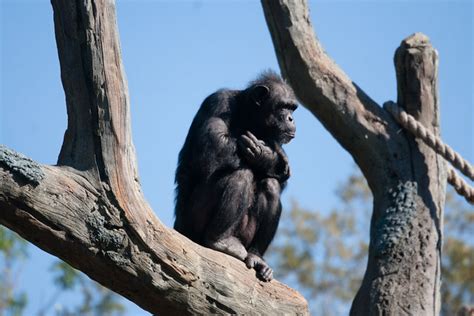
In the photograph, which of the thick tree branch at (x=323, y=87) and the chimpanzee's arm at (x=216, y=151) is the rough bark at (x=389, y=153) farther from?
the chimpanzee's arm at (x=216, y=151)

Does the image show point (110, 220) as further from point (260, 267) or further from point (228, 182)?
point (228, 182)

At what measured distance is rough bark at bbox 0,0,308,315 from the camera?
564 centimetres

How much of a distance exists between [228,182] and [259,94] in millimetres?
1650

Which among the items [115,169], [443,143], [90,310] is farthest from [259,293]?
[90,310]

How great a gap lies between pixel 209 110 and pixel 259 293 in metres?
2.55

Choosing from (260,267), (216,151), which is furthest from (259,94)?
(260,267)

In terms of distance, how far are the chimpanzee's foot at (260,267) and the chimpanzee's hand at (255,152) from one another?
1.12 meters

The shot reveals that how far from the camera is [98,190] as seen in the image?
589cm

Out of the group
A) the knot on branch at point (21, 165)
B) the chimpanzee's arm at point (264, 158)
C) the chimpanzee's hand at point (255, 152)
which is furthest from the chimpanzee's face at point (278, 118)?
the knot on branch at point (21, 165)

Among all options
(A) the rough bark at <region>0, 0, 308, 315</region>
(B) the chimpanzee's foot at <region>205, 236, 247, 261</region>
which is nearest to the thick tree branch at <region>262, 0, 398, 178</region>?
(B) the chimpanzee's foot at <region>205, 236, 247, 261</region>

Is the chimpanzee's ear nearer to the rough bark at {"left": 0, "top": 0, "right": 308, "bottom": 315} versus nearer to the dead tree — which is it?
the dead tree

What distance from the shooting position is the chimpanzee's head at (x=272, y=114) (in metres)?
9.39

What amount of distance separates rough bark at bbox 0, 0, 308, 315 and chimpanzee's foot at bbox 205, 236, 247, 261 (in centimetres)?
169

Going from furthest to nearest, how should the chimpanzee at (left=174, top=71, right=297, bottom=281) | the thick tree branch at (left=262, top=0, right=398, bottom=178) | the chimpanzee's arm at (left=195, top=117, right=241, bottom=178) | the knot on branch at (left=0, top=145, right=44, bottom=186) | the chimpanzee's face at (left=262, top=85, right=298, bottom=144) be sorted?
the chimpanzee's face at (left=262, top=85, right=298, bottom=144) → the thick tree branch at (left=262, top=0, right=398, bottom=178) → the chimpanzee's arm at (left=195, top=117, right=241, bottom=178) → the chimpanzee at (left=174, top=71, right=297, bottom=281) → the knot on branch at (left=0, top=145, right=44, bottom=186)
